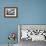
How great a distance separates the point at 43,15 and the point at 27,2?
61 centimetres

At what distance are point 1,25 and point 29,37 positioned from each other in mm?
895

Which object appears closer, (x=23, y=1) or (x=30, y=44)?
(x=30, y=44)

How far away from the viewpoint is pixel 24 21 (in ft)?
13.0

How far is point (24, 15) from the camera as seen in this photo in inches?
156

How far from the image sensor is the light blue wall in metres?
3.95

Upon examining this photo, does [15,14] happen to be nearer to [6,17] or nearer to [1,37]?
[6,17]

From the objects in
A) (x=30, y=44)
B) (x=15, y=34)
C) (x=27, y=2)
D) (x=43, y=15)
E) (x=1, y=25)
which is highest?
(x=27, y=2)

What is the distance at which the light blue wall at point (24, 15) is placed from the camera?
3.95 metres

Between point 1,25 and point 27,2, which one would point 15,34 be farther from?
point 27,2

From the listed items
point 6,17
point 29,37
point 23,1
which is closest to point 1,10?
point 6,17

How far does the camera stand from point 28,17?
3.96 meters

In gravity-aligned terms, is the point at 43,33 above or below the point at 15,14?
below

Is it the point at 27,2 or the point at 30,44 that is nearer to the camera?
the point at 30,44

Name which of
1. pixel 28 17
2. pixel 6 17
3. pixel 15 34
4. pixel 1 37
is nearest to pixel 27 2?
pixel 28 17
